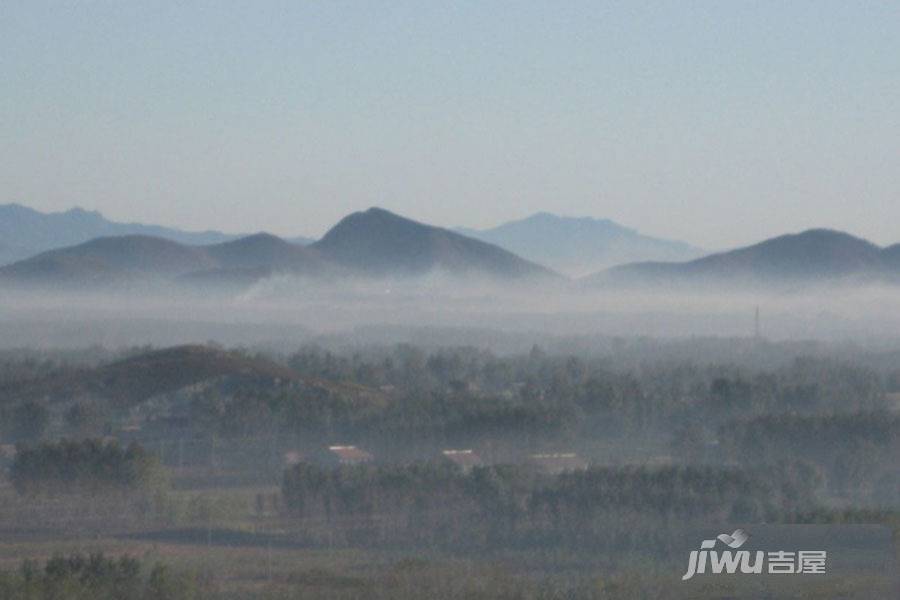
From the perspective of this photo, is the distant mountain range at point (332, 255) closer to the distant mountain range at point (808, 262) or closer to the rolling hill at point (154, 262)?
the rolling hill at point (154, 262)

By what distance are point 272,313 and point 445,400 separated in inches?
3555

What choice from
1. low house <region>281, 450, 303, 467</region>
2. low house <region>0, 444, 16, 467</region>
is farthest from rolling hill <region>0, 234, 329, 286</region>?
low house <region>281, 450, 303, 467</region>

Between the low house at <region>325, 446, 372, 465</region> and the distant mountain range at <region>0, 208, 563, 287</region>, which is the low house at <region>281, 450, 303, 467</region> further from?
the distant mountain range at <region>0, 208, 563, 287</region>

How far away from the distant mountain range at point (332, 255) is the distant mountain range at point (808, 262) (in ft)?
71.8

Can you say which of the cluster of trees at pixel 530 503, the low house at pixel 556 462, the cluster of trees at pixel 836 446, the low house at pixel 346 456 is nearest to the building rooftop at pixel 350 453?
the low house at pixel 346 456

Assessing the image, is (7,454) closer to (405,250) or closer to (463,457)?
(463,457)

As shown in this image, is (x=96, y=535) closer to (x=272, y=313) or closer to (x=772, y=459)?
(x=772, y=459)

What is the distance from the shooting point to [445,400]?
46.1 meters

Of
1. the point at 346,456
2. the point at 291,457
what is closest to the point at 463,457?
the point at 346,456

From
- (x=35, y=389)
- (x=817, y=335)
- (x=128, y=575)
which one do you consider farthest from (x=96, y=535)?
(x=817, y=335)

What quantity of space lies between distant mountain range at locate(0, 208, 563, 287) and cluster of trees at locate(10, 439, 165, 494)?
11467cm

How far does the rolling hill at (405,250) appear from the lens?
161500mm

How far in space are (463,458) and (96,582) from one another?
1638 cm

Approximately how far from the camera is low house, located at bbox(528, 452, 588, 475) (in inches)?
1374
